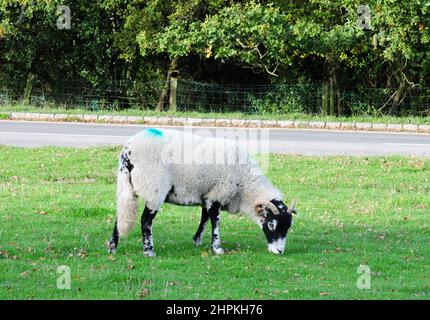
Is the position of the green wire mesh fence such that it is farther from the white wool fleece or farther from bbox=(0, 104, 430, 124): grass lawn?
the white wool fleece

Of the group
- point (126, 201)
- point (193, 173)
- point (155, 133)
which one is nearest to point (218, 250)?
point (193, 173)

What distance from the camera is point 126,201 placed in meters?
10.1

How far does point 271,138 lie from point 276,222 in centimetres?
1103

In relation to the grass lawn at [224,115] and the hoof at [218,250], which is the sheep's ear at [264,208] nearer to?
the hoof at [218,250]

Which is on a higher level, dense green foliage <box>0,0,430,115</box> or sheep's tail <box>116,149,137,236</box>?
dense green foliage <box>0,0,430,115</box>

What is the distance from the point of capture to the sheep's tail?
396 inches

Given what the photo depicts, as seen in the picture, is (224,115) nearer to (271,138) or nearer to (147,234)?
(271,138)

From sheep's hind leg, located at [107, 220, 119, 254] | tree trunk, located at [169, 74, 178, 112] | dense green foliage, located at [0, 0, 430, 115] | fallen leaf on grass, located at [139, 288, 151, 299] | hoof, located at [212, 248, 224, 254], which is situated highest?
dense green foliage, located at [0, 0, 430, 115]

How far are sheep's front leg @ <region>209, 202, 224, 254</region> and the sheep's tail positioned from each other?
987 mm

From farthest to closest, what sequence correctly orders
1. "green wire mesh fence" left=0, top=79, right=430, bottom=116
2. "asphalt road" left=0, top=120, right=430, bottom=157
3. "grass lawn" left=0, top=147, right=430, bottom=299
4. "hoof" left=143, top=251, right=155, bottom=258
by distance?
Answer: "green wire mesh fence" left=0, top=79, right=430, bottom=116 < "asphalt road" left=0, top=120, right=430, bottom=157 < "hoof" left=143, top=251, right=155, bottom=258 < "grass lawn" left=0, top=147, right=430, bottom=299

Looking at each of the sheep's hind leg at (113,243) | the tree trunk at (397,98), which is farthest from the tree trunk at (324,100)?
the sheep's hind leg at (113,243)

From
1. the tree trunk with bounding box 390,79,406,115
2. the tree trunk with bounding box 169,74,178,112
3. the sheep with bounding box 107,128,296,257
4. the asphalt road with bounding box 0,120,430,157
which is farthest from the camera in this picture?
the tree trunk with bounding box 169,74,178,112

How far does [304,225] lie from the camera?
11922 mm

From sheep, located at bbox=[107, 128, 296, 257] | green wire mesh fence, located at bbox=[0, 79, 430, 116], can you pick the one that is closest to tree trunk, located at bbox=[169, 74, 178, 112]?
green wire mesh fence, located at bbox=[0, 79, 430, 116]
